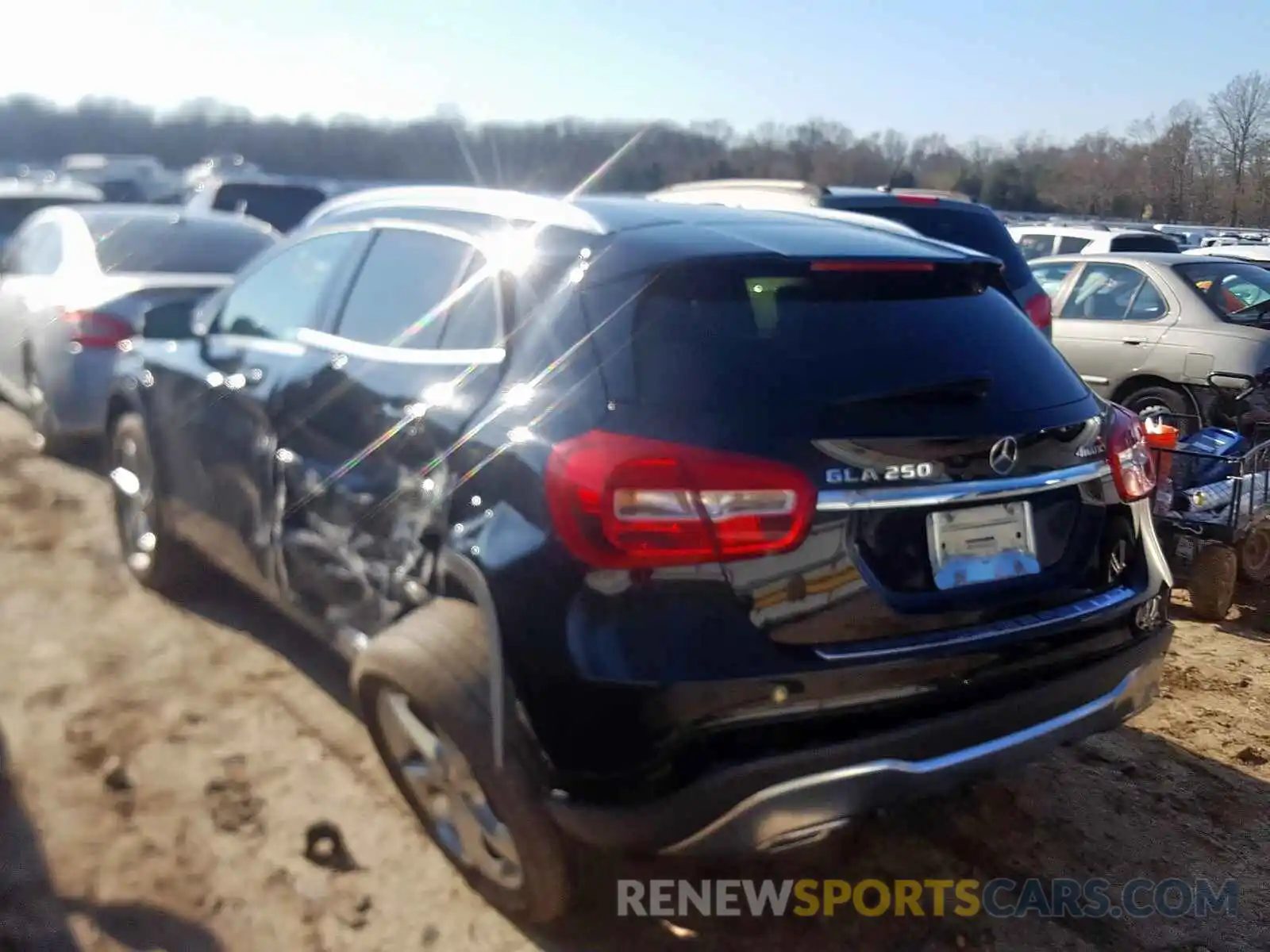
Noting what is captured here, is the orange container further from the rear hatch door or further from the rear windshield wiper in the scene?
the rear windshield wiper

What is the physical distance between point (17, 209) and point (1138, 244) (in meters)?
13.3

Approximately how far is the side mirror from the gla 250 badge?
321cm

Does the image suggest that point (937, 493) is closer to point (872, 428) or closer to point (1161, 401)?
point (872, 428)

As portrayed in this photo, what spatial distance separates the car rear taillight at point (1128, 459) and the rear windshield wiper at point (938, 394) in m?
0.47

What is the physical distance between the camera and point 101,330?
673 cm

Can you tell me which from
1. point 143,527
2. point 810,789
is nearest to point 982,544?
point 810,789

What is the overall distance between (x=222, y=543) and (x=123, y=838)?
1.33 meters

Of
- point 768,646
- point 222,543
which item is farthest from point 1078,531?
point 222,543

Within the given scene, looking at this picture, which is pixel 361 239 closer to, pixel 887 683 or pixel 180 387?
pixel 180 387

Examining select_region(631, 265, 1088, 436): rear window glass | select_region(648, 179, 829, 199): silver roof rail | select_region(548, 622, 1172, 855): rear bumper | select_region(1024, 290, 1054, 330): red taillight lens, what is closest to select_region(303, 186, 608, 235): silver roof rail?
select_region(631, 265, 1088, 436): rear window glass

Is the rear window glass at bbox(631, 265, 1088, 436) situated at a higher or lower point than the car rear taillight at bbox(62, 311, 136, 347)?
higher

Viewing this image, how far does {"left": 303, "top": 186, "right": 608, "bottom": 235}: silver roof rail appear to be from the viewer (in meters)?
3.13

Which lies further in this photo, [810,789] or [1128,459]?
[1128,459]

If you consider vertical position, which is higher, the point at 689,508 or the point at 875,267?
the point at 875,267
